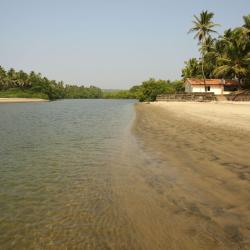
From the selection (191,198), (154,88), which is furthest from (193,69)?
(191,198)

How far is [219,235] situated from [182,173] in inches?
131

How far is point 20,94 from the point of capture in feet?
373

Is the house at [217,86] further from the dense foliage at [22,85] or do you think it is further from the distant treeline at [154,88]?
the dense foliage at [22,85]

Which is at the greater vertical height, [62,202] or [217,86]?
[217,86]

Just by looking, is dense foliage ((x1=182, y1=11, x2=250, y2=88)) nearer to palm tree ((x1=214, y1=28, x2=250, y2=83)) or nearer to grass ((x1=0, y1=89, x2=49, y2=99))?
palm tree ((x1=214, y1=28, x2=250, y2=83))

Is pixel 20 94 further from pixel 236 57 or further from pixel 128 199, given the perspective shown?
pixel 128 199

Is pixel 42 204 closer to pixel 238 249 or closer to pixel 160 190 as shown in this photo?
pixel 160 190

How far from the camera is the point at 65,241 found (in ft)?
12.9

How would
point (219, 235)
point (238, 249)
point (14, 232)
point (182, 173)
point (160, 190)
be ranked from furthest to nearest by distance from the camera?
point (182, 173), point (160, 190), point (14, 232), point (219, 235), point (238, 249)

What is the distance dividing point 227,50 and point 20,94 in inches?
3381

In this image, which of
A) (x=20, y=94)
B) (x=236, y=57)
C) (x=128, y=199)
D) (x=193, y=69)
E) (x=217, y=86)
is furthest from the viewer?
(x=20, y=94)

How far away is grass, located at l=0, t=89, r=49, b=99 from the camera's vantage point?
109850 millimetres

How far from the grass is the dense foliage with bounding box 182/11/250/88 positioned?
75702 millimetres

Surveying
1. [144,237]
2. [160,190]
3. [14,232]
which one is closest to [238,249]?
[144,237]
